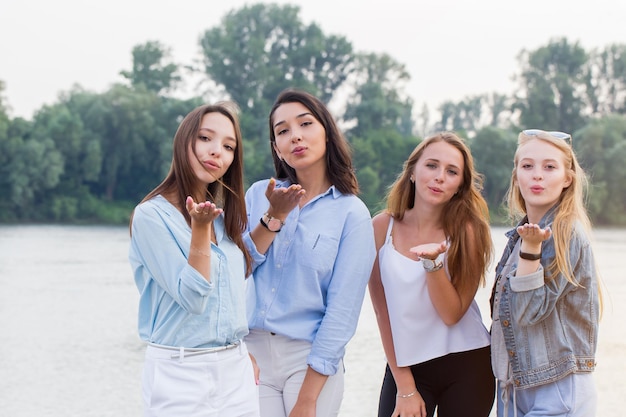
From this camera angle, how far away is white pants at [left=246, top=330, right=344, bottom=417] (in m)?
2.73

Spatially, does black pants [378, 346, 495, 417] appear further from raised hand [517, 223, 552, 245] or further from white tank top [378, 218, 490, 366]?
raised hand [517, 223, 552, 245]

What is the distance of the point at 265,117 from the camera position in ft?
157

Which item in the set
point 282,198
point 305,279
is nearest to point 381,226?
point 305,279

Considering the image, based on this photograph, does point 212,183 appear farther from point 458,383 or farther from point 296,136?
point 458,383

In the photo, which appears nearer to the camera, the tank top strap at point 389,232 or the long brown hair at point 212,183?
the long brown hair at point 212,183

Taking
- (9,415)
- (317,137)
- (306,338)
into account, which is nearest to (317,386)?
(306,338)

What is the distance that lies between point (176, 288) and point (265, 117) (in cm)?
4611

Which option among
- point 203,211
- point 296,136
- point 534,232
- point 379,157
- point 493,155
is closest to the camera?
point 203,211

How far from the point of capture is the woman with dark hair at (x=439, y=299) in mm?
2971

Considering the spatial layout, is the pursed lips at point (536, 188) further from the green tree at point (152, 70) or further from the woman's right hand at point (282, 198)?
the green tree at point (152, 70)

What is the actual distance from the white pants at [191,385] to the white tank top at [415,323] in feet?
2.58

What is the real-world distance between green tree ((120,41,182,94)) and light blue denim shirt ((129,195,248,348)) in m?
48.9

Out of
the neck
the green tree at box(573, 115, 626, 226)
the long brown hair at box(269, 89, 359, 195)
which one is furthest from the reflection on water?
the green tree at box(573, 115, 626, 226)

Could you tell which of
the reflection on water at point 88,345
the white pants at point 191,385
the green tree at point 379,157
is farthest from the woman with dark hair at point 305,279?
the green tree at point 379,157
